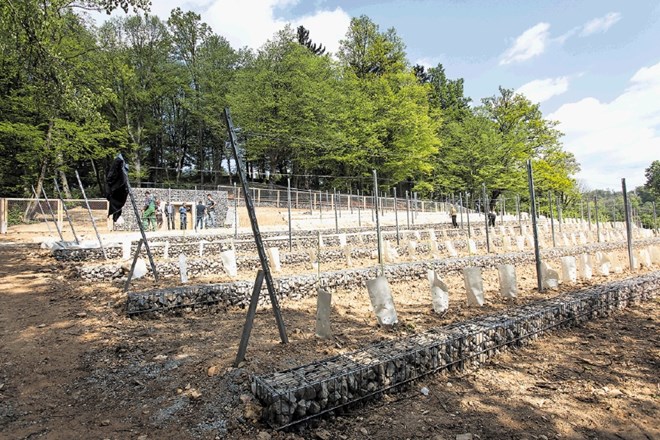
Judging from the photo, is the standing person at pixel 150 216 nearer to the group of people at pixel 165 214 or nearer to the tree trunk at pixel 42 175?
the group of people at pixel 165 214

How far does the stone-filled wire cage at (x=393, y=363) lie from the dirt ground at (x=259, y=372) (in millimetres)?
124

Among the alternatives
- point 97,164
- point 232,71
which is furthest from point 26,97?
point 232,71

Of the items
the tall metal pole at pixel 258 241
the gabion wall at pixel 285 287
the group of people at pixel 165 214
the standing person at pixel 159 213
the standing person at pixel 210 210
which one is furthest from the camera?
the standing person at pixel 210 210

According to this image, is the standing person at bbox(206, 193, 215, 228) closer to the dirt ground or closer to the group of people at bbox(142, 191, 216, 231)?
the group of people at bbox(142, 191, 216, 231)

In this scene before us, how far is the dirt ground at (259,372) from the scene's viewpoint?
304cm

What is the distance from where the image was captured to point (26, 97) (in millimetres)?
22812

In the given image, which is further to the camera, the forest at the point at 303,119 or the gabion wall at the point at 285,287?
the forest at the point at 303,119

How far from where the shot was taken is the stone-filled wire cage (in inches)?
119

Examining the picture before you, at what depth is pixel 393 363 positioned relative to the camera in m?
3.66

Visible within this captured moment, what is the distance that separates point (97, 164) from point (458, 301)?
1662 inches

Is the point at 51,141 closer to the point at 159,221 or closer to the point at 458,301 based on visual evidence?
the point at 159,221

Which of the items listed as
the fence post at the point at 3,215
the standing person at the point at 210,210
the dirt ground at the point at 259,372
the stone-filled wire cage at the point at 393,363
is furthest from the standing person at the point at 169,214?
the stone-filled wire cage at the point at 393,363

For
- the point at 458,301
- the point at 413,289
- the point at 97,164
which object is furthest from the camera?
the point at 97,164

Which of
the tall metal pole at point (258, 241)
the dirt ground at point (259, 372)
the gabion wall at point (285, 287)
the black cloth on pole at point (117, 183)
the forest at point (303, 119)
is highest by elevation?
the forest at point (303, 119)
